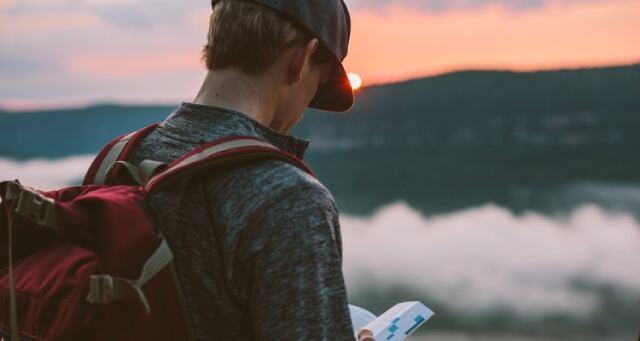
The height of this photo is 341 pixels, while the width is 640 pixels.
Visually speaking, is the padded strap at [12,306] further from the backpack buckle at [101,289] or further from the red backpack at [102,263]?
the backpack buckle at [101,289]

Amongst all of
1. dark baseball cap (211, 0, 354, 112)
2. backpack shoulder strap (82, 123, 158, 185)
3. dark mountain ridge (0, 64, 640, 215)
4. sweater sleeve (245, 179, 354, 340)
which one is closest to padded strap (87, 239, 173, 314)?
sweater sleeve (245, 179, 354, 340)

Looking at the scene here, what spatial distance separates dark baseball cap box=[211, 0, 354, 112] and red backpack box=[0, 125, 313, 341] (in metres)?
0.18

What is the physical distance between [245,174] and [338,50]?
273mm

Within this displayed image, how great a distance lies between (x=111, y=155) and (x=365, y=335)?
40 cm

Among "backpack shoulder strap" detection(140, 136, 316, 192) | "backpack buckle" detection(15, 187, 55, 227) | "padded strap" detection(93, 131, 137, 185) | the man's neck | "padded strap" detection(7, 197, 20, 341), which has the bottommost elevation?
"padded strap" detection(7, 197, 20, 341)

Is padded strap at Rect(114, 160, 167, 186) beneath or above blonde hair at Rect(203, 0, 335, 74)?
beneath

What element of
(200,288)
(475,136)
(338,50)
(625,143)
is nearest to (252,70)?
(338,50)

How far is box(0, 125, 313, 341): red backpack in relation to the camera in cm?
75

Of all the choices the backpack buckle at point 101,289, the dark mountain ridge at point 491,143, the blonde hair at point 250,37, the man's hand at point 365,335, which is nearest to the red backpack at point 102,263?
the backpack buckle at point 101,289

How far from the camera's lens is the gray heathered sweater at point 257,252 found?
2.45 ft

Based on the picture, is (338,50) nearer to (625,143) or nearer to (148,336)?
(148,336)

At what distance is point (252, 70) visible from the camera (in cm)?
90

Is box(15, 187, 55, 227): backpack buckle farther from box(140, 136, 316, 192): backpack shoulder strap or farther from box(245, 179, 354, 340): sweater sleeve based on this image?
box(245, 179, 354, 340): sweater sleeve

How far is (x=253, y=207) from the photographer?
0.76 m
